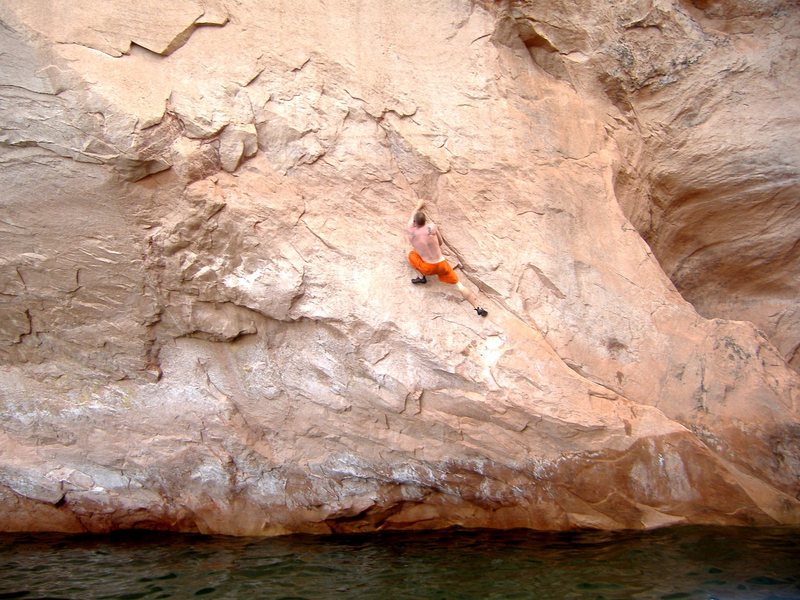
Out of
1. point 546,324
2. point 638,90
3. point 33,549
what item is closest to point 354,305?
point 546,324

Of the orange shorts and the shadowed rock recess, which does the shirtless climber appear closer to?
the orange shorts

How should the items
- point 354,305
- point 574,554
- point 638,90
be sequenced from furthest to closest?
point 638,90
point 354,305
point 574,554

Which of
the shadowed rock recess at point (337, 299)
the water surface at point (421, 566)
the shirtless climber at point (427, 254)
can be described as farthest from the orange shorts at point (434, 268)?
the water surface at point (421, 566)

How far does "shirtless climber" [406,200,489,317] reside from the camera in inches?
223

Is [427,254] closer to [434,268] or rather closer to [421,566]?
[434,268]

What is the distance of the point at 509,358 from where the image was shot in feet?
18.1

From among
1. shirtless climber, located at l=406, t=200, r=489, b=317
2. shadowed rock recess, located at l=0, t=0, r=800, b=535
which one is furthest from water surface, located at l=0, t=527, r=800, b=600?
shirtless climber, located at l=406, t=200, r=489, b=317

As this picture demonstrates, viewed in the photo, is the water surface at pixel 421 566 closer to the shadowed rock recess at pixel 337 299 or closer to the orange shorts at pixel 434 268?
the shadowed rock recess at pixel 337 299

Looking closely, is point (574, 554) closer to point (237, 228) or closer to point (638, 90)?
point (237, 228)

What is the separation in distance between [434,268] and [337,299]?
847 mm

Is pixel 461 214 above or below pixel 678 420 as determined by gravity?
→ above

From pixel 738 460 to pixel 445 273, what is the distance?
277 cm

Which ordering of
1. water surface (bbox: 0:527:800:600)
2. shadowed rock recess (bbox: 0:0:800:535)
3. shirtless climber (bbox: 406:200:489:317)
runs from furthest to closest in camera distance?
shirtless climber (bbox: 406:200:489:317), shadowed rock recess (bbox: 0:0:800:535), water surface (bbox: 0:527:800:600)

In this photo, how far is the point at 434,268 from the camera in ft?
18.7
